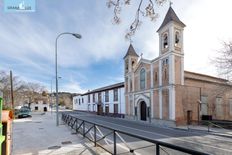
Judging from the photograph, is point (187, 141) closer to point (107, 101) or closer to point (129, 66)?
point (129, 66)

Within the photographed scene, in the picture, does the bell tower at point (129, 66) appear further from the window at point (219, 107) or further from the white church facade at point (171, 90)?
the window at point (219, 107)

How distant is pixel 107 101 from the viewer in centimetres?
4388

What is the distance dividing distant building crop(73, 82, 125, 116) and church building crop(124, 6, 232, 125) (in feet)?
20.5

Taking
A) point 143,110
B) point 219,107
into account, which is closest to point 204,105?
point 219,107

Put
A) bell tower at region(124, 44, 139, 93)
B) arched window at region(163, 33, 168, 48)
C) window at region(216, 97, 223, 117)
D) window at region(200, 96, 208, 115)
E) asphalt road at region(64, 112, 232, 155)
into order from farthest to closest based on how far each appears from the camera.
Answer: bell tower at region(124, 44, 139, 93), window at region(216, 97, 223, 117), window at region(200, 96, 208, 115), arched window at region(163, 33, 168, 48), asphalt road at region(64, 112, 232, 155)

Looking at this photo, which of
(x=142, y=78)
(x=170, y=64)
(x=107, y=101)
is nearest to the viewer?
(x=170, y=64)

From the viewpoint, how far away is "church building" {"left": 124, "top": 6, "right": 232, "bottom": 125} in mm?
23203

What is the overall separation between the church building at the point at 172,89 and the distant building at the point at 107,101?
6244mm

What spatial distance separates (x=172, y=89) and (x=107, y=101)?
22.8 m

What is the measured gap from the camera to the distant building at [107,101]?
37.9 metres

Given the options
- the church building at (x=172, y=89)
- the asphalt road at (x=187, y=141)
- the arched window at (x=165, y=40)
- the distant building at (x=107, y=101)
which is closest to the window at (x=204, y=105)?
Answer: the church building at (x=172, y=89)

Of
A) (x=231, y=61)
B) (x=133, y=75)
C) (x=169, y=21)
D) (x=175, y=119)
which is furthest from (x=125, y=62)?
(x=231, y=61)

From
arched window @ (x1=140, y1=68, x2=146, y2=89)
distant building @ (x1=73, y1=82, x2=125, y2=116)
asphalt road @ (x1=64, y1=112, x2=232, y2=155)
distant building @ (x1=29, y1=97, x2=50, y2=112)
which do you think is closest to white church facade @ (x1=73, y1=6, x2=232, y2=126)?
arched window @ (x1=140, y1=68, x2=146, y2=89)

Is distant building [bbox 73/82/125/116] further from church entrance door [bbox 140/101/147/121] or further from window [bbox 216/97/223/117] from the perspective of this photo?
window [bbox 216/97/223/117]
